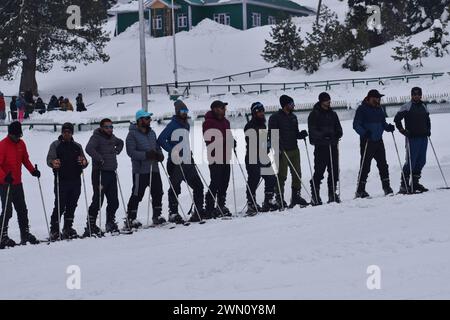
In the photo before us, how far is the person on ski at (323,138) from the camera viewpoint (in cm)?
1242

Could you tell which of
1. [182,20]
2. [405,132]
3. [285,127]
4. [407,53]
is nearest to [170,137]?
[285,127]

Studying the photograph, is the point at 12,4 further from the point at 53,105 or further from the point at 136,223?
the point at 136,223

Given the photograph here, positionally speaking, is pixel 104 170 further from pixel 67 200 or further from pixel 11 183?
pixel 11 183

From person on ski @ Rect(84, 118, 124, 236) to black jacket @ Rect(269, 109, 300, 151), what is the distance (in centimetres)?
238

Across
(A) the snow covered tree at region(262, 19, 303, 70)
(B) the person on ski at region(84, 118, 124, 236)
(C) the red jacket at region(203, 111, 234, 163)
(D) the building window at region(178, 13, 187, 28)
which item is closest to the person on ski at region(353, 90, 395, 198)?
(C) the red jacket at region(203, 111, 234, 163)

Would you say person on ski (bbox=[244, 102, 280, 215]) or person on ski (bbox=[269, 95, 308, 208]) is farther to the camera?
person on ski (bbox=[269, 95, 308, 208])

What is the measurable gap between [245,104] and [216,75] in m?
19.0

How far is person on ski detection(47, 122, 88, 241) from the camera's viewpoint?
37.3 feet

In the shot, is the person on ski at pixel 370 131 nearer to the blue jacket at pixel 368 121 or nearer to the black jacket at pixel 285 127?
the blue jacket at pixel 368 121

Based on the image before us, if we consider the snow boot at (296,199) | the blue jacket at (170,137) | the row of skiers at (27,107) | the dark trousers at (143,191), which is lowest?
the snow boot at (296,199)

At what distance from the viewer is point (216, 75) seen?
52344 mm

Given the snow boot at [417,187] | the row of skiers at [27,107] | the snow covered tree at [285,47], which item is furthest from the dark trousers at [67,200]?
the snow covered tree at [285,47]

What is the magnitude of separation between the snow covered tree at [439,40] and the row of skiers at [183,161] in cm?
2939

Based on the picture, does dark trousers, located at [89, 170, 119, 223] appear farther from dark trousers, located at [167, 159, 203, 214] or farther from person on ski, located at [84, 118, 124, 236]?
dark trousers, located at [167, 159, 203, 214]
